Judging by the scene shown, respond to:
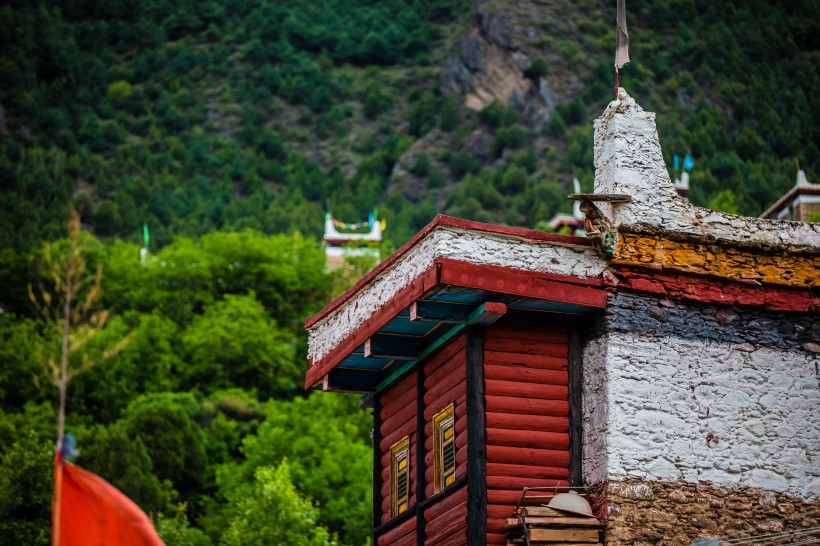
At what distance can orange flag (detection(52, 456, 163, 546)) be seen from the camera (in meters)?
15.0

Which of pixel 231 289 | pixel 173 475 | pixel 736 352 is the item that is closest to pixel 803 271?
pixel 736 352

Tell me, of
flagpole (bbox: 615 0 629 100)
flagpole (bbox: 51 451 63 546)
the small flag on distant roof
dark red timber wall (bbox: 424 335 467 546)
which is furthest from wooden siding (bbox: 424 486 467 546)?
flagpole (bbox: 51 451 63 546)

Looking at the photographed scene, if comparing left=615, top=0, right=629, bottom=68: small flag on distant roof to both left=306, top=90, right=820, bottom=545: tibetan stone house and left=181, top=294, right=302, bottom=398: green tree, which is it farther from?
left=181, top=294, right=302, bottom=398: green tree

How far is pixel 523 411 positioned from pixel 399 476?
329cm

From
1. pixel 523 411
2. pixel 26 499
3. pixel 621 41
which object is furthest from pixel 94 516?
pixel 26 499

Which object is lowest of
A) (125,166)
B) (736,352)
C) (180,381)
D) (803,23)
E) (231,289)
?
(736,352)

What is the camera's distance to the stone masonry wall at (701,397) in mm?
23406

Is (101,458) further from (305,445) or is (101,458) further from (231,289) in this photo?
(231,289)

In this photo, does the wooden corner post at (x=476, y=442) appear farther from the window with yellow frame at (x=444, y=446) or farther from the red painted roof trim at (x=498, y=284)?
the red painted roof trim at (x=498, y=284)

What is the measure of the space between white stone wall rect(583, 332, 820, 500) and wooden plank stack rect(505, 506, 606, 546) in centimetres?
81

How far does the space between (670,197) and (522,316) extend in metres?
2.97

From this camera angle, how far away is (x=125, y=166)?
188 m

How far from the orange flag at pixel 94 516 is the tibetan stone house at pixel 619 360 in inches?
332

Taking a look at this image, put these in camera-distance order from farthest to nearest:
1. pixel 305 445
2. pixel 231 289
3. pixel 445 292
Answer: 1. pixel 231 289
2. pixel 305 445
3. pixel 445 292
